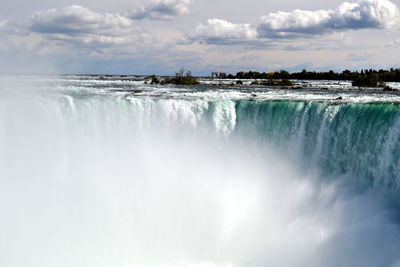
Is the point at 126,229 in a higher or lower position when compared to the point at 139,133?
lower

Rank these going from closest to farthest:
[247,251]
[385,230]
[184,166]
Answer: [385,230] < [247,251] < [184,166]

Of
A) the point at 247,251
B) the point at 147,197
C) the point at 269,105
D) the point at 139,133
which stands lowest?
the point at 247,251

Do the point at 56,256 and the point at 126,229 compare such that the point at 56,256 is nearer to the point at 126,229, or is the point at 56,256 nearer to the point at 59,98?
the point at 126,229

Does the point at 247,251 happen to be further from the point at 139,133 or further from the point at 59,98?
the point at 59,98

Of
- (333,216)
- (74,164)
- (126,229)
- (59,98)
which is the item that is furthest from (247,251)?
(59,98)

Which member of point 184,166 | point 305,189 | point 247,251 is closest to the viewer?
point 247,251

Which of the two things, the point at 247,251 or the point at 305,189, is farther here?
the point at 305,189
